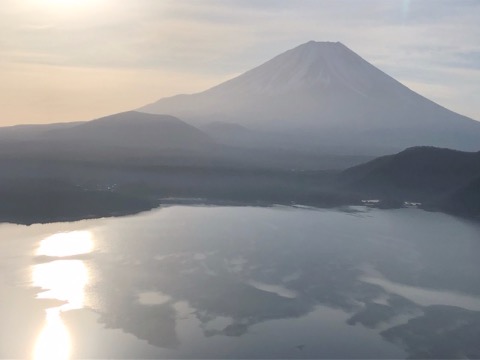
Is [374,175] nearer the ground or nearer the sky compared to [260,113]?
nearer the ground

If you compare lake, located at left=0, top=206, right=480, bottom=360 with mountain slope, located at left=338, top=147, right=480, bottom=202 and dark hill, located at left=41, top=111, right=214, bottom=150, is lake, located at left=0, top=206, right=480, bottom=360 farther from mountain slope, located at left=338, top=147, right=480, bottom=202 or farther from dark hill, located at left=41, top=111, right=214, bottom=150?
dark hill, located at left=41, top=111, right=214, bottom=150

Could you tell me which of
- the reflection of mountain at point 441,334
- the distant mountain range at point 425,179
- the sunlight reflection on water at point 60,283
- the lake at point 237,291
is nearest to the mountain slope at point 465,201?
the distant mountain range at point 425,179

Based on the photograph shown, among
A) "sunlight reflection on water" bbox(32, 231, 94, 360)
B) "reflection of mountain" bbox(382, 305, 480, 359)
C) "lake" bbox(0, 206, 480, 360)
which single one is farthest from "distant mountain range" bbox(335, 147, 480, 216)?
"sunlight reflection on water" bbox(32, 231, 94, 360)

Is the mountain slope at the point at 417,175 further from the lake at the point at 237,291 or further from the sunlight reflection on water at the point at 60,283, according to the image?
the sunlight reflection on water at the point at 60,283

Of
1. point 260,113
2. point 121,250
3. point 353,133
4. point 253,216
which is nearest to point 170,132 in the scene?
point 260,113

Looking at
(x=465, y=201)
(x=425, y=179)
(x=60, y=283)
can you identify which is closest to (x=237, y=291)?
(x=60, y=283)

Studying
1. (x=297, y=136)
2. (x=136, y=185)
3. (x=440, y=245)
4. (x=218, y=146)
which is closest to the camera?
(x=440, y=245)

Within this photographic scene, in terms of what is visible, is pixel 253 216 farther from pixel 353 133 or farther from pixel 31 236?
pixel 353 133
